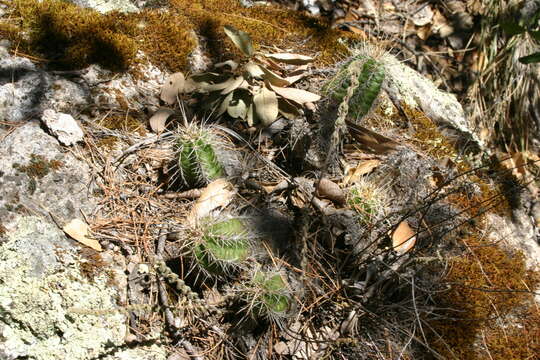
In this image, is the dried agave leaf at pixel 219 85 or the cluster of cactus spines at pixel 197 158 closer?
the cluster of cactus spines at pixel 197 158

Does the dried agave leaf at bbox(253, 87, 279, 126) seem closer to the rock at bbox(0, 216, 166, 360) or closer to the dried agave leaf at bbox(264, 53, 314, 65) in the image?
the dried agave leaf at bbox(264, 53, 314, 65)

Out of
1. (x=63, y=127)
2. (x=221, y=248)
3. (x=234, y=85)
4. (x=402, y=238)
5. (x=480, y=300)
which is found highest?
(x=234, y=85)

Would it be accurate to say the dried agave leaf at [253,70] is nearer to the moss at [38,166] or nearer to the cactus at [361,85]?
the cactus at [361,85]

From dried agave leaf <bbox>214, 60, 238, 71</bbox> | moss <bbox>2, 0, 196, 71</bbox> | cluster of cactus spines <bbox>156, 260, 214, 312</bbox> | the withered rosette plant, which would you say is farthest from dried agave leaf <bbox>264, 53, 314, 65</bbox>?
cluster of cactus spines <bbox>156, 260, 214, 312</bbox>

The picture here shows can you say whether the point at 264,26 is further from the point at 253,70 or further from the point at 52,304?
the point at 52,304

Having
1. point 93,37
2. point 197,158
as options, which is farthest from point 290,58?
point 93,37

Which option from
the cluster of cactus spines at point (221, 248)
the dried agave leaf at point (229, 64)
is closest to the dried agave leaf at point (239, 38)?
the dried agave leaf at point (229, 64)
